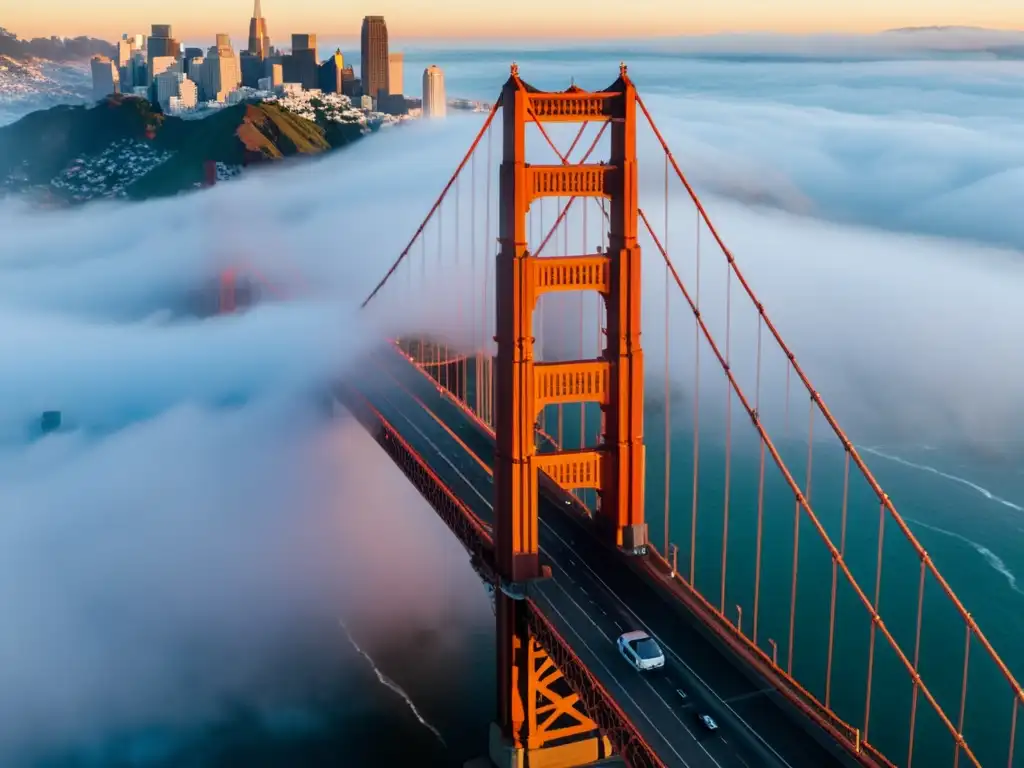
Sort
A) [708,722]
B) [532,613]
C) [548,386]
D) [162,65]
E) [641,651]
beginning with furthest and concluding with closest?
[162,65] → [548,386] → [532,613] → [641,651] → [708,722]

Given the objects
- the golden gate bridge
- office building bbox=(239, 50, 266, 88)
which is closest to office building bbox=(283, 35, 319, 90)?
office building bbox=(239, 50, 266, 88)

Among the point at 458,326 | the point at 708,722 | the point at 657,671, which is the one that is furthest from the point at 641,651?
the point at 458,326

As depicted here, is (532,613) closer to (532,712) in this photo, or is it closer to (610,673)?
(532,712)

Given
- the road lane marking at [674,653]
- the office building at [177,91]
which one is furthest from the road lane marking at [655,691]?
the office building at [177,91]

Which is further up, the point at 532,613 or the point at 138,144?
the point at 138,144

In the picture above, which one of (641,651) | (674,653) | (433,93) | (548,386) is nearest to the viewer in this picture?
(641,651)

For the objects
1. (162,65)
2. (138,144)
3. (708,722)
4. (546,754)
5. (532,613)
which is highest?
(162,65)

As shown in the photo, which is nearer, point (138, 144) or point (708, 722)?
point (708, 722)

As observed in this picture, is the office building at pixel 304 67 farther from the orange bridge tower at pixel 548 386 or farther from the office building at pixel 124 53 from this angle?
the orange bridge tower at pixel 548 386
